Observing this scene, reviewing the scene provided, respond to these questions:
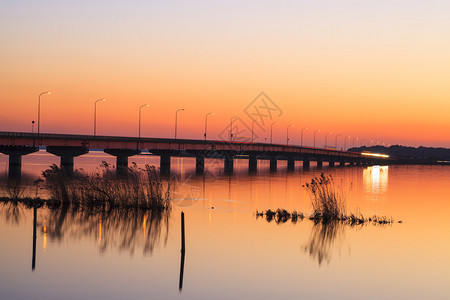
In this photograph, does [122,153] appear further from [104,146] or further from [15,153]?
[15,153]

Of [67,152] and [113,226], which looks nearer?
[113,226]

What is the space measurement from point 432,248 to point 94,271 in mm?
20386

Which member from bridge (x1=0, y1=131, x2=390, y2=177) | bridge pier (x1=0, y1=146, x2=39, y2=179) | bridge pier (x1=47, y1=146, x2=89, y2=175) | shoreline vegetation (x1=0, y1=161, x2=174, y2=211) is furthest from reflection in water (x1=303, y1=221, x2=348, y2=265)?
bridge pier (x1=47, y1=146, x2=89, y2=175)

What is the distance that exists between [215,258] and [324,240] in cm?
880

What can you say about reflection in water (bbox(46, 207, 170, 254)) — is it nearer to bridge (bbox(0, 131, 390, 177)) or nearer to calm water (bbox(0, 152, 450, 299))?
calm water (bbox(0, 152, 450, 299))

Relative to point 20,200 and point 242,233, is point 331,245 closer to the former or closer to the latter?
point 242,233

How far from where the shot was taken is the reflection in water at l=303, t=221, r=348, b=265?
103 ft

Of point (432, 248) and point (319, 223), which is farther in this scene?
point (319, 223)

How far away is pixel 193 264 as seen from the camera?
27.6 metres

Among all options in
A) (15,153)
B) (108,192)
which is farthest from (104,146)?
(108,192)

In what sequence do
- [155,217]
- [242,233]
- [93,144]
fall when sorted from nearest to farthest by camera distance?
[242,233] < [155,217] < [93,144]

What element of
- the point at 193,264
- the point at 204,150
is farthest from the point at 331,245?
the point at 204,150

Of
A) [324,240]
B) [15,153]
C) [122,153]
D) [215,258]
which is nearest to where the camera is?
[215,258]

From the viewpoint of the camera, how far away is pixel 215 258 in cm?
2912
